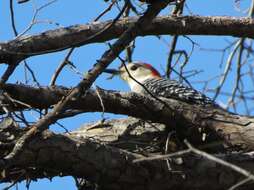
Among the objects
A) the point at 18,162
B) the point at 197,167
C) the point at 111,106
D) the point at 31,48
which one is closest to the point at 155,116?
the point at 111,106

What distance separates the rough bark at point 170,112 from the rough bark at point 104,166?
38 centimetres

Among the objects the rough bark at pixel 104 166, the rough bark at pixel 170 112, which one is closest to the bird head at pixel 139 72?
the rough bark at pixel 170 112

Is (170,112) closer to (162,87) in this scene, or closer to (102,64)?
(102,64)

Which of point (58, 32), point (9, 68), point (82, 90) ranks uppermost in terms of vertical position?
point (58, 32)

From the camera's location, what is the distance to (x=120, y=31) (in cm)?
461

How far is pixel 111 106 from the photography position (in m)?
4.47

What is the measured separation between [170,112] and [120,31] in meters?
0.67

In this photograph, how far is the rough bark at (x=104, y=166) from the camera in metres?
3.71

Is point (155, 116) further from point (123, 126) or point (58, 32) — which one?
point (58, 32)

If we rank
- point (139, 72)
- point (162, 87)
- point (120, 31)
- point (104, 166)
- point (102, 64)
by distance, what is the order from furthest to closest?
1. point (139, 72)
2. point (162, 87)
3. point (120, 31)
4. point (104, 166)
5. point (102, 64)

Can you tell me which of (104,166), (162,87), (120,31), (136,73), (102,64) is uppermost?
(136,73)

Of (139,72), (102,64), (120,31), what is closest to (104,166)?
(102,64)

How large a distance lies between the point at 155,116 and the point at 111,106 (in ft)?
1.15

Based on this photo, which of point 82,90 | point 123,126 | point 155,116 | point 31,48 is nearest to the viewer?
point 82,90
